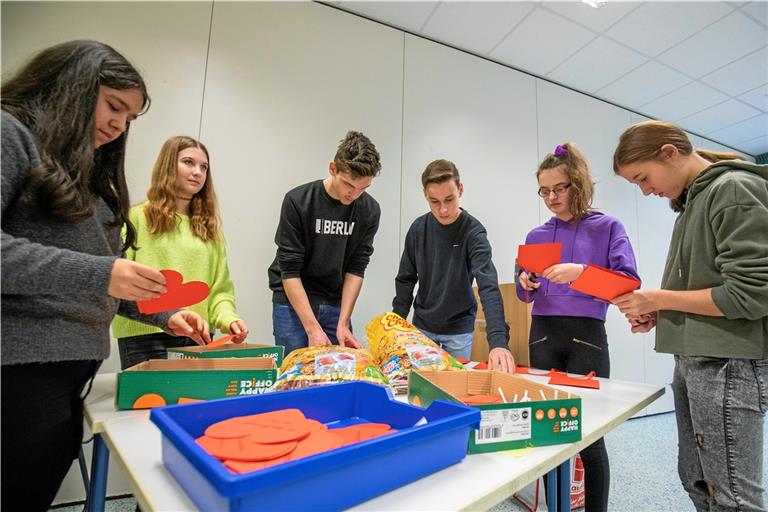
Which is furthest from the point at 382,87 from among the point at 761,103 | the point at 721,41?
the point at 761,103

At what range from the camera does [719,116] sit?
3.65 m

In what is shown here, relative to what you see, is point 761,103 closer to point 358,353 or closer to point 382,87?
point 382,87

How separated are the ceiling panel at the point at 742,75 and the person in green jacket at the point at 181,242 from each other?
3739mm

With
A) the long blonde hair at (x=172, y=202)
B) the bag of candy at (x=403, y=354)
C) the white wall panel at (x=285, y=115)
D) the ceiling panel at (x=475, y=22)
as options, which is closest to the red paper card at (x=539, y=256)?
the bag of candy at (x=403, y=354)

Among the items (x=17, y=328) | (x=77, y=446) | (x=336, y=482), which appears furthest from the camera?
(x=77, y=446)

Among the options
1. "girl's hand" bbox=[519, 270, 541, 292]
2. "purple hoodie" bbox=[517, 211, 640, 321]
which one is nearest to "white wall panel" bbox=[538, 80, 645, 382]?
"purple hoodie" bbox=[517, 211, 640, 321]

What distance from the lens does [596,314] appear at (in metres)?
1.37

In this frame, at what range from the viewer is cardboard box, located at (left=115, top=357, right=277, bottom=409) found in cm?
79

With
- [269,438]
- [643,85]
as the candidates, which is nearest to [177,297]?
Answer: [269,438]

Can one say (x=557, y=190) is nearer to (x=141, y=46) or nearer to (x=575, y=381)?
(x=575, y=381)

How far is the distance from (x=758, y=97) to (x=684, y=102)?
1.84 ft

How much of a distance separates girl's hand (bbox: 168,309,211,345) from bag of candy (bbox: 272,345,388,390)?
0.27 metres

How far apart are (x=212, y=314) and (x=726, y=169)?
1.57 m

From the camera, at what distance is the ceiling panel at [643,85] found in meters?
2.98
